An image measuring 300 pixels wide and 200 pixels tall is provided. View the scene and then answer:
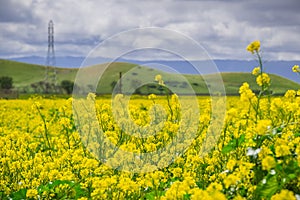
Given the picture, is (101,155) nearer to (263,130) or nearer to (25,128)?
(263,130)

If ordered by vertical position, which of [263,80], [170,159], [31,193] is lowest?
[31,193]

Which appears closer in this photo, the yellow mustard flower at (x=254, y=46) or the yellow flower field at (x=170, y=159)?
the yellow flower field at (x=170, y=159)

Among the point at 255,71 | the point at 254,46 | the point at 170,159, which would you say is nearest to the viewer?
the point at 254,46

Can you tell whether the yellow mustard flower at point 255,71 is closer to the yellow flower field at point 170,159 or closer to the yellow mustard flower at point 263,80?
the yellow flower field at point 170,159

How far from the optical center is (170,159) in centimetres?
686

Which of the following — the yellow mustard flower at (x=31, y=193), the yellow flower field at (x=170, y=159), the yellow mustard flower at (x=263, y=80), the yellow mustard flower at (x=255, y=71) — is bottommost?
the yellow mustard flower at (x=31, y=193)

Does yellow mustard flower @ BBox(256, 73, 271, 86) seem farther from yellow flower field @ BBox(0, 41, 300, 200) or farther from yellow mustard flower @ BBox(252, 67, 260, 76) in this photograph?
yellow mustard flower @ BBox(252, 67, 260, 76)

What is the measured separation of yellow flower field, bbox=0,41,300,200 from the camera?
400cm

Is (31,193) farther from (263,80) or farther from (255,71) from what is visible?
(255,71)

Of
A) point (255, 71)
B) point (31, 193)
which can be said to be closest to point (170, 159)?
point (255, 71)

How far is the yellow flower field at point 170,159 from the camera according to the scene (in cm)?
400

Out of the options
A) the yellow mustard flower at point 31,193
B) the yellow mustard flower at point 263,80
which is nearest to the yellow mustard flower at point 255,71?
the yellow mustard flower at point 263,80

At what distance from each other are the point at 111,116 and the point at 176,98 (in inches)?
47.3

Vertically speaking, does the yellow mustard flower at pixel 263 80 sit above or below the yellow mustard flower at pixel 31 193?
above
